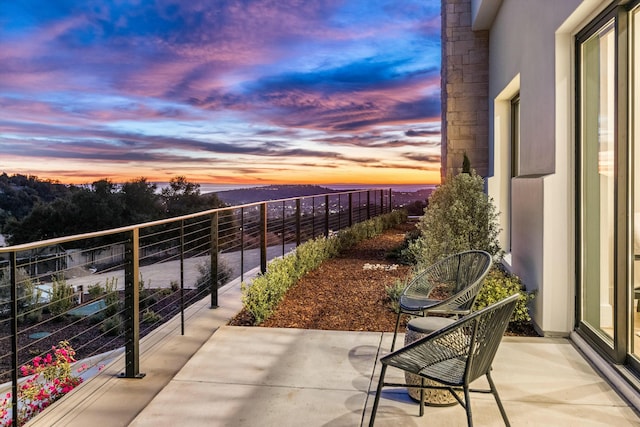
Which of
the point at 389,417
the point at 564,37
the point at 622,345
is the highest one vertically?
the point at 564,37

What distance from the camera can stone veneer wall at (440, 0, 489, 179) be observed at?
8875mm

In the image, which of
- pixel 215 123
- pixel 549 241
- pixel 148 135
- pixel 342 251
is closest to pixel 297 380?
pixel 549 241

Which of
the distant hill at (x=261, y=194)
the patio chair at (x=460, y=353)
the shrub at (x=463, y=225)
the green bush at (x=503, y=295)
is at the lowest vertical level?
the green bush at (x=503, y=295)

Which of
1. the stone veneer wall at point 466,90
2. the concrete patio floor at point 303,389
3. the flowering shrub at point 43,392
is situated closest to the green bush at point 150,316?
the flowering shrub at point 43,392

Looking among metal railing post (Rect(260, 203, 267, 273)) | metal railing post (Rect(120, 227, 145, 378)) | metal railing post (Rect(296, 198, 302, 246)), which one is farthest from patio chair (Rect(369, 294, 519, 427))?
metal railing post (Rect(296, 198, 302, 246))

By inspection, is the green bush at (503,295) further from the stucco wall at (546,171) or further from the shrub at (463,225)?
the shrub at (463,225)

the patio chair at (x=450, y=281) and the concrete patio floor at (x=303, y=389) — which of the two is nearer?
the concrete patio floor at (x=303, y=389)

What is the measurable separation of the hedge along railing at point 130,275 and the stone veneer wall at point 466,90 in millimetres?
2486

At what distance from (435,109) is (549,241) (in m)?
Answer: 11.8

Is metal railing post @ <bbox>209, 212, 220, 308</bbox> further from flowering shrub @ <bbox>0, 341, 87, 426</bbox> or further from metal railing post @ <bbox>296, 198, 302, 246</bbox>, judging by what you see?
metal railing post @ <bbox>296, 198, 302, 246</bbox>

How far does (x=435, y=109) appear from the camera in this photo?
15219mm

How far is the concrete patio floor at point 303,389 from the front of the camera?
2.64 m

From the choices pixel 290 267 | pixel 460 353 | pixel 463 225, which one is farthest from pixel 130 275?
pixel 463 225

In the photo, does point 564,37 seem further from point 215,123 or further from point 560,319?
point 215,123
